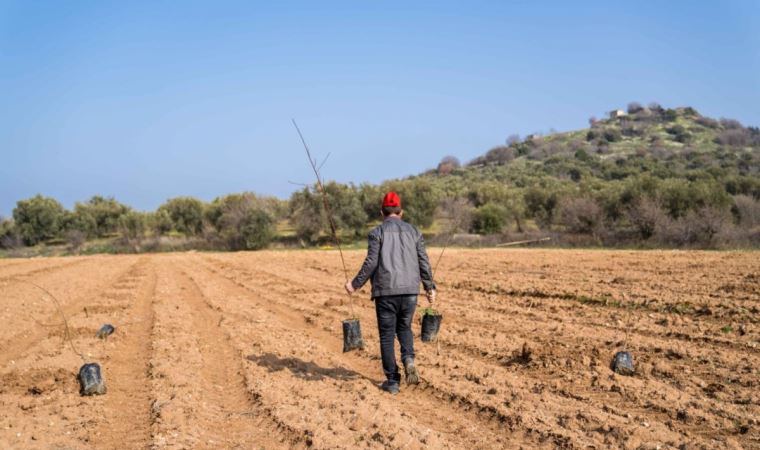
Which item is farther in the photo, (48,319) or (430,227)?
(430,227)

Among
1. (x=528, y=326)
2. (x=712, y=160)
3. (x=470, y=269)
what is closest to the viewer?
(x=528, y=326)

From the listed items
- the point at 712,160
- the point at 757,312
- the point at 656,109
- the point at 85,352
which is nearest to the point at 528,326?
the point at 757,312

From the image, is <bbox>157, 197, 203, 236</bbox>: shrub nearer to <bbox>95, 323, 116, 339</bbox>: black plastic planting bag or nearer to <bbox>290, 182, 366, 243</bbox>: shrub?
<bbox>290, 182, 366, 243</bbox>: shrub

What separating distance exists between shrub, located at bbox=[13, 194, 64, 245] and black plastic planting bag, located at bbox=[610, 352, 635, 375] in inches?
2202

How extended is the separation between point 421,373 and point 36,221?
2184 inches

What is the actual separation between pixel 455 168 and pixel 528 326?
311 feet

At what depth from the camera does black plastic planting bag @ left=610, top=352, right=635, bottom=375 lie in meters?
6.80

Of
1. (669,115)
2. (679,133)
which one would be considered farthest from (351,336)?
(669,115)

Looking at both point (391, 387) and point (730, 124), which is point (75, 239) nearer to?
point (391, 387)

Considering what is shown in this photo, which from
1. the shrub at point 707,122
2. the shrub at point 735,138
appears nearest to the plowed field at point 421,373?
the shrub at point 735,138

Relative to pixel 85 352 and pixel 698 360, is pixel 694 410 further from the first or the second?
pixel 85 352

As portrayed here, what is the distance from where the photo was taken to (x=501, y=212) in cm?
4325

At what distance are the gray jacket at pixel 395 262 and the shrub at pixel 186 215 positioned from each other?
49.9m

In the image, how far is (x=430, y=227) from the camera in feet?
157
